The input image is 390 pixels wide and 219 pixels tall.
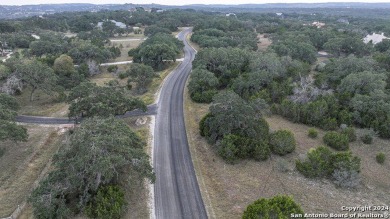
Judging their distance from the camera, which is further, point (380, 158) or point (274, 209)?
point (380, 158)

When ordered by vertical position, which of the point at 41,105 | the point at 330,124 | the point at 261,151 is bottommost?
the point at 41,105

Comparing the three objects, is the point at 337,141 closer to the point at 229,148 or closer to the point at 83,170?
the point at 229,148

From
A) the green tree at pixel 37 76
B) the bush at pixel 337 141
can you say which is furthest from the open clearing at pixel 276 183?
the green tree at pixel 37 76

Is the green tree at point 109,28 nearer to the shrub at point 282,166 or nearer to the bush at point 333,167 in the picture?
the shrub at point 282,166

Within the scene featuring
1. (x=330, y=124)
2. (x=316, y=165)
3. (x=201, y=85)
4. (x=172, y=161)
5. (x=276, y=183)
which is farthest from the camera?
(x=201, y=85)

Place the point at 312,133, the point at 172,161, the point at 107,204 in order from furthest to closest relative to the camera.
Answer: the point at 312,133
the point at 172,161
the point at 107,204

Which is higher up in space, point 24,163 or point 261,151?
point 261,151

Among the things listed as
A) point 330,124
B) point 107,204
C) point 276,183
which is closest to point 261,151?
point 276,183

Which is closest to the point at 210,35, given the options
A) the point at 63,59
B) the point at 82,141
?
the point at 63,59
